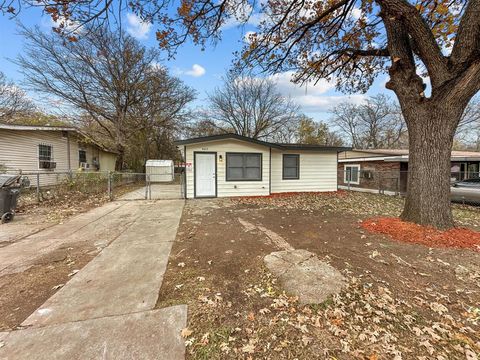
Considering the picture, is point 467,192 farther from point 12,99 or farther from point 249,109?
point 12,99

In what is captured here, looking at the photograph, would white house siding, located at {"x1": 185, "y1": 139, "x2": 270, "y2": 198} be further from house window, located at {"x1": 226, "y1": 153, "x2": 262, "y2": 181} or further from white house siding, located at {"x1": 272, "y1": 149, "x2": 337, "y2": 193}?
white house siding, located at {"x1": 272, "y1": 149, "x2": 337, "y2": 193}

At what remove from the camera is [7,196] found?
5484mm

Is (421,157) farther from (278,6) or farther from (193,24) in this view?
(193,24)

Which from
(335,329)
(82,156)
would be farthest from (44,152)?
(335,329)

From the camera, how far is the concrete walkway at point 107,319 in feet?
5.53

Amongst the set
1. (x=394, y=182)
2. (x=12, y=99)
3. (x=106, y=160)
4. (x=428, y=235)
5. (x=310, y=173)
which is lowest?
(x=428, y=235)

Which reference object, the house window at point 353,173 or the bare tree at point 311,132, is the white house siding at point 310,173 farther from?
the bare tree at point 311,132

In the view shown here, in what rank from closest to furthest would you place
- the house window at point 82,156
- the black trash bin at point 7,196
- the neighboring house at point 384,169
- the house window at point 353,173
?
the black trash bin at point 7,196
the neighboring house at point 384,169
the house window at point 82,156
the house window at point 353,173

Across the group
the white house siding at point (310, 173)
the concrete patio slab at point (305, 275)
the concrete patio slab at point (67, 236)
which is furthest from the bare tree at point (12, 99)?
the concrete patio slab at point (305, 275)

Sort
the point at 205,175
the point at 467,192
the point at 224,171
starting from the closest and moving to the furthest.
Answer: the point at 467,192 < the point at 205,175 < the point at 224,171

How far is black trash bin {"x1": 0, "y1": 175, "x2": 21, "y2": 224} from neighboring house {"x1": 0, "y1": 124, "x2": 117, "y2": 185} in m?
2.46

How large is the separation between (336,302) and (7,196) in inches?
303

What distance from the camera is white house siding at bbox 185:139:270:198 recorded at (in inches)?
366

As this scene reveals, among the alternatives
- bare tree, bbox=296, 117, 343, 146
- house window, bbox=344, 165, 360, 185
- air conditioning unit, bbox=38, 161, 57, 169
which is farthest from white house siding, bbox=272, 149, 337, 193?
A: bare tree, bbox=296, 117, 343, 146
